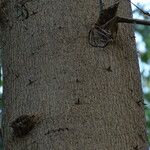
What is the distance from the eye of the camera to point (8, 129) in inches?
72.3

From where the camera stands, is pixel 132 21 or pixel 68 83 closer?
pixel 68 83

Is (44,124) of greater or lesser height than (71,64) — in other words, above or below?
below

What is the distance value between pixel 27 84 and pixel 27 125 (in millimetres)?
181

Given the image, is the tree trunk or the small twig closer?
the tree trunk

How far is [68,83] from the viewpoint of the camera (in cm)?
179

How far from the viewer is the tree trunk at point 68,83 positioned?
1.69 m

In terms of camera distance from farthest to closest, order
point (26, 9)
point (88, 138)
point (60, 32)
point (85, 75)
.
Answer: point (26, 9) < point (60, 32) < point (85, 75) < point (88, 138)

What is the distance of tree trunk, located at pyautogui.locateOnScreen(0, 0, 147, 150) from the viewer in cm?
169

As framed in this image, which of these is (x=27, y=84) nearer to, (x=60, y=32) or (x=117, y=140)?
(x=60, y=32)

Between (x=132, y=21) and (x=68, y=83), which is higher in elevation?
(x=132, y=21)

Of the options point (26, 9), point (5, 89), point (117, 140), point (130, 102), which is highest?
point (26, 9)

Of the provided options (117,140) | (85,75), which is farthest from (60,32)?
A: (117,140)

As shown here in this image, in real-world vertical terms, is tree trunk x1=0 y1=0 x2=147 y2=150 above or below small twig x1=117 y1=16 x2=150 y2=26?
below

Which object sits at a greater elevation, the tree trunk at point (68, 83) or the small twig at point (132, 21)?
the small twig at point (132, 21)
